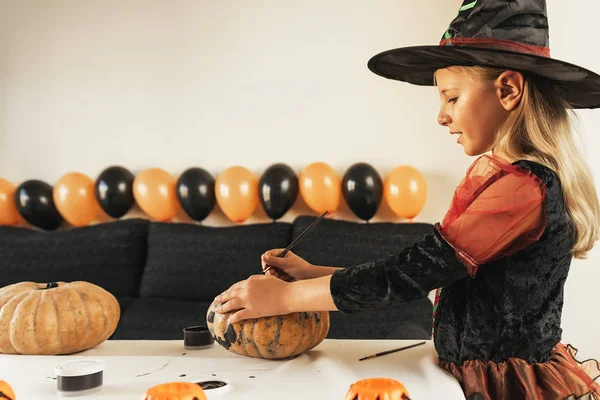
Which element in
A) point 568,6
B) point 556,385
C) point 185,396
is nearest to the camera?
point 185,396

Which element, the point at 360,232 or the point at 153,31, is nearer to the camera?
the point at 360,232

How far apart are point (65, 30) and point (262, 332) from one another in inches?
116

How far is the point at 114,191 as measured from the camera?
3.48m

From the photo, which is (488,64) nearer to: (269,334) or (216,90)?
(269,334)

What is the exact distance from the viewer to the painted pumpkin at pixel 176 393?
0.97 metres

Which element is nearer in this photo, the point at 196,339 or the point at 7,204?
the point at 196,339

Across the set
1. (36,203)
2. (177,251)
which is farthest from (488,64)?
(36,203)

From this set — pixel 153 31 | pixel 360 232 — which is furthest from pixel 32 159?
pixel 360 232

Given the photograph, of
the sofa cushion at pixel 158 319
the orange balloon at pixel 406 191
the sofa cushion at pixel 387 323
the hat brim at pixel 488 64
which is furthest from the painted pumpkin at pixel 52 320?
the orange balloon at pixel 406 191

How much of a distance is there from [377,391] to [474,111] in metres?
0.68

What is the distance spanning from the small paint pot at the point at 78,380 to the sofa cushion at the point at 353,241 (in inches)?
75.5

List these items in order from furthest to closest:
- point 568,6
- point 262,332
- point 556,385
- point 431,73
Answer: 1. point 568,6
2. point 431,73
3. point 262,332
4. point 556,385

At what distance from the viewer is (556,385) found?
1240mm

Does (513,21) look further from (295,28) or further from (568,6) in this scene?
(295,28)
